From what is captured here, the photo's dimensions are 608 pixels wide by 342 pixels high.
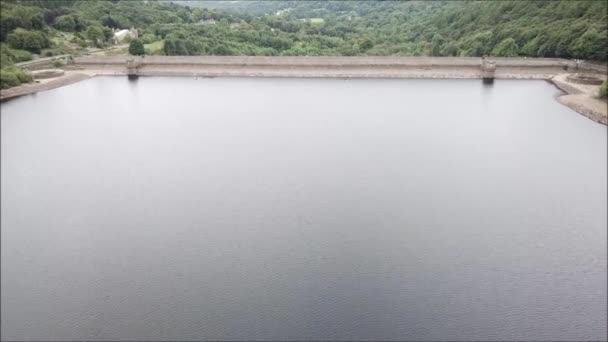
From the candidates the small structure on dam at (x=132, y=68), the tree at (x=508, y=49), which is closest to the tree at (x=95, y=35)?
the small structure on dam at (x=132, y=68)

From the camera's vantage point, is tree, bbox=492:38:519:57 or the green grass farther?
the green grass

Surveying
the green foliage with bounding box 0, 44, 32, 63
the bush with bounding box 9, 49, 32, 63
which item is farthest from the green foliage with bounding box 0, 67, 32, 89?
the bush with bounding box 9, 49, 32, 63

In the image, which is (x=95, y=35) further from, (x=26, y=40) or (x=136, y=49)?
(x=136, y=49)

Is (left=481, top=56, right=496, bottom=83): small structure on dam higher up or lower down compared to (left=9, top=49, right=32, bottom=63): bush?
higher up

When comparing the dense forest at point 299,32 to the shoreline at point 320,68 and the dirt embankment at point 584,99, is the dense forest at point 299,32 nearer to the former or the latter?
the shoreline at point 320,68

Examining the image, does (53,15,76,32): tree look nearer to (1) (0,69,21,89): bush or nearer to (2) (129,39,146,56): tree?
(2) (129,39,146,56): tree

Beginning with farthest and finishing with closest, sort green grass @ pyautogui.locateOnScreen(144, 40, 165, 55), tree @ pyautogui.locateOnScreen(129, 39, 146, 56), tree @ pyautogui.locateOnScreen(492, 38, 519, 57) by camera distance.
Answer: green grass @ pyautogui.locateOnScreen(144, 40, 165, 55), tree @ pyautogui.locateOnScreen(129, 39, 146, 56), tree @ pyautogui.locateOnScreen(492, 38, 519, 57)
